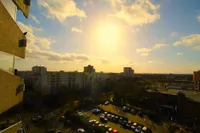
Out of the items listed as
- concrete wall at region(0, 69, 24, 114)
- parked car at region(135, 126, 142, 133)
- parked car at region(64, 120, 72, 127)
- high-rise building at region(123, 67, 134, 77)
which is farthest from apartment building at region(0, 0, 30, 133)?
high-rise building at region(123, 67, 134, 77)

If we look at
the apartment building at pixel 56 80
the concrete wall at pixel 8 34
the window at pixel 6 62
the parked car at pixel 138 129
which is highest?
the concrete wall at pixel 8 34

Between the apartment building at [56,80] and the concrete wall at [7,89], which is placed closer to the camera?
the concrete wall at [7,89]

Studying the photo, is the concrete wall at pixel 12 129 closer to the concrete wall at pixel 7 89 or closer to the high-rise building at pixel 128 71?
the concrete wall at pixel 7 89

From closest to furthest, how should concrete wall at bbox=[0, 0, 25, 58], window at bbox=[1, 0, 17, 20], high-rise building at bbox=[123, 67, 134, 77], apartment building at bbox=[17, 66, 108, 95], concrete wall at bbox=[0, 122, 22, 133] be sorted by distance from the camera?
concrete wall at bbox=[0, 0, 25, 58] → window at bbox=[1, 0, 17, 20] → concrete wall at bbox=[0, 122, 22, 133] → apartment building at bbox=[17, 66, 108, 95] → high-rise building at bbox=[123, 67, 134, 77]

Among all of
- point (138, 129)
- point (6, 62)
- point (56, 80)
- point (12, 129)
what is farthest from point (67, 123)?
point (56, 80)

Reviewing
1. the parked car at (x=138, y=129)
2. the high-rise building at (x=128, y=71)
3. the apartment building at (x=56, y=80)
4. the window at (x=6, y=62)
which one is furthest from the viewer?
the high-rise building at (x=128, y=71)

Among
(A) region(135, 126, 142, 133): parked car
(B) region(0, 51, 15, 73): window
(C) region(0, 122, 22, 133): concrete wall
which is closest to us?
(B) region(0, 51, 15, 73): window

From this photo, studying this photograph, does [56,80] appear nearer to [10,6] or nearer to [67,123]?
[67,123]

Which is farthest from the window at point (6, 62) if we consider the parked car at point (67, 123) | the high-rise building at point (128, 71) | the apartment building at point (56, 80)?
the high-rise building at point (128, 71)

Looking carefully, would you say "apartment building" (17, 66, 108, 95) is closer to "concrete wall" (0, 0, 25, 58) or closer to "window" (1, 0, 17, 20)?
"concrete wall" (0, 0, 25, 58)
